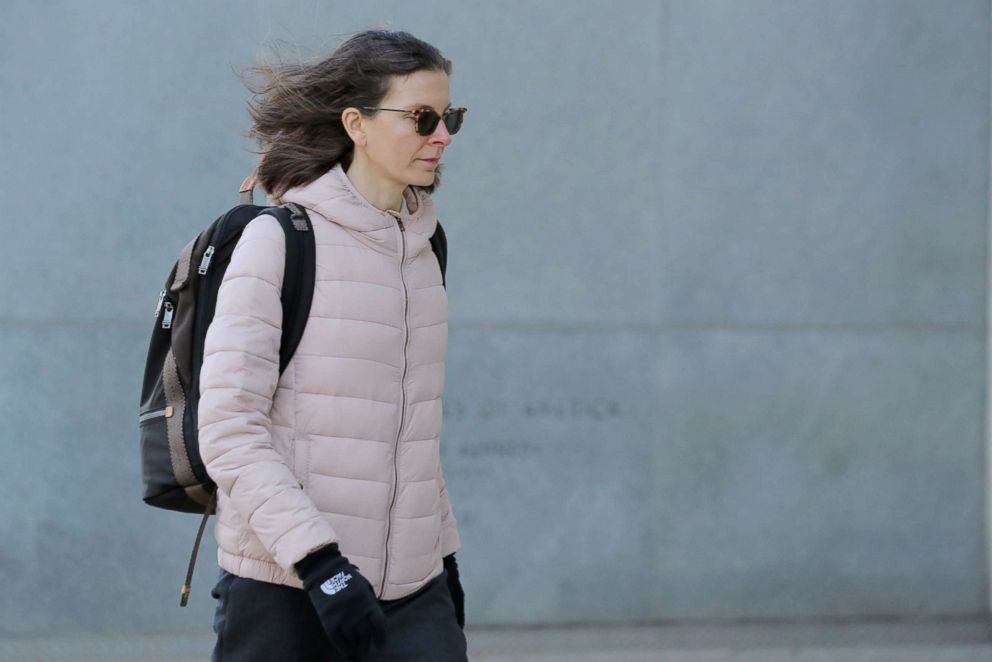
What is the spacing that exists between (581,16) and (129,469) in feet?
8.02

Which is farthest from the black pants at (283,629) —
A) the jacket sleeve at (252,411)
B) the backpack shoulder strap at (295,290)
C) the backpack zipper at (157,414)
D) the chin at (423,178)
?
the chin at (423,178)

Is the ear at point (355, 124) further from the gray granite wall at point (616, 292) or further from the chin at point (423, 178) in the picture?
the gray granite wall at point (616, 292)

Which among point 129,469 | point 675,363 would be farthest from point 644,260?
point 129,469

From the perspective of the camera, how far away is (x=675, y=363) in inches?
200

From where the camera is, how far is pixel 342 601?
84.0 inches

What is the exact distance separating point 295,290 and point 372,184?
328 mm

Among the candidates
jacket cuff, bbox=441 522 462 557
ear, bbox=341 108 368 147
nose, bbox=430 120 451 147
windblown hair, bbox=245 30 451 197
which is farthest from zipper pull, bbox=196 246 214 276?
jacket cuff, bbox=441 522 462 557

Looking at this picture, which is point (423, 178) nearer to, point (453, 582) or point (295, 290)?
point (295, 290)

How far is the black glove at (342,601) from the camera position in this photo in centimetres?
213

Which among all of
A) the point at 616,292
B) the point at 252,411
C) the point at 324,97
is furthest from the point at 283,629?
the point at 616,292

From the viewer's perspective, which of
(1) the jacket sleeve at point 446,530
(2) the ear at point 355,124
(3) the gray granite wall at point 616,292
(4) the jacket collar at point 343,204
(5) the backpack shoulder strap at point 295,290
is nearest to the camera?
(5) the backpack shoulder strap at point 295,290

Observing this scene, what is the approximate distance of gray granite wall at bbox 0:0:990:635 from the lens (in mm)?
4797

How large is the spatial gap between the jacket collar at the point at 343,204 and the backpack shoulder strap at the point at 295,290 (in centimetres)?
10

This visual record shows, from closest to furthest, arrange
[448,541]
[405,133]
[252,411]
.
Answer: [252,411]
[405,133]
[448,541]
